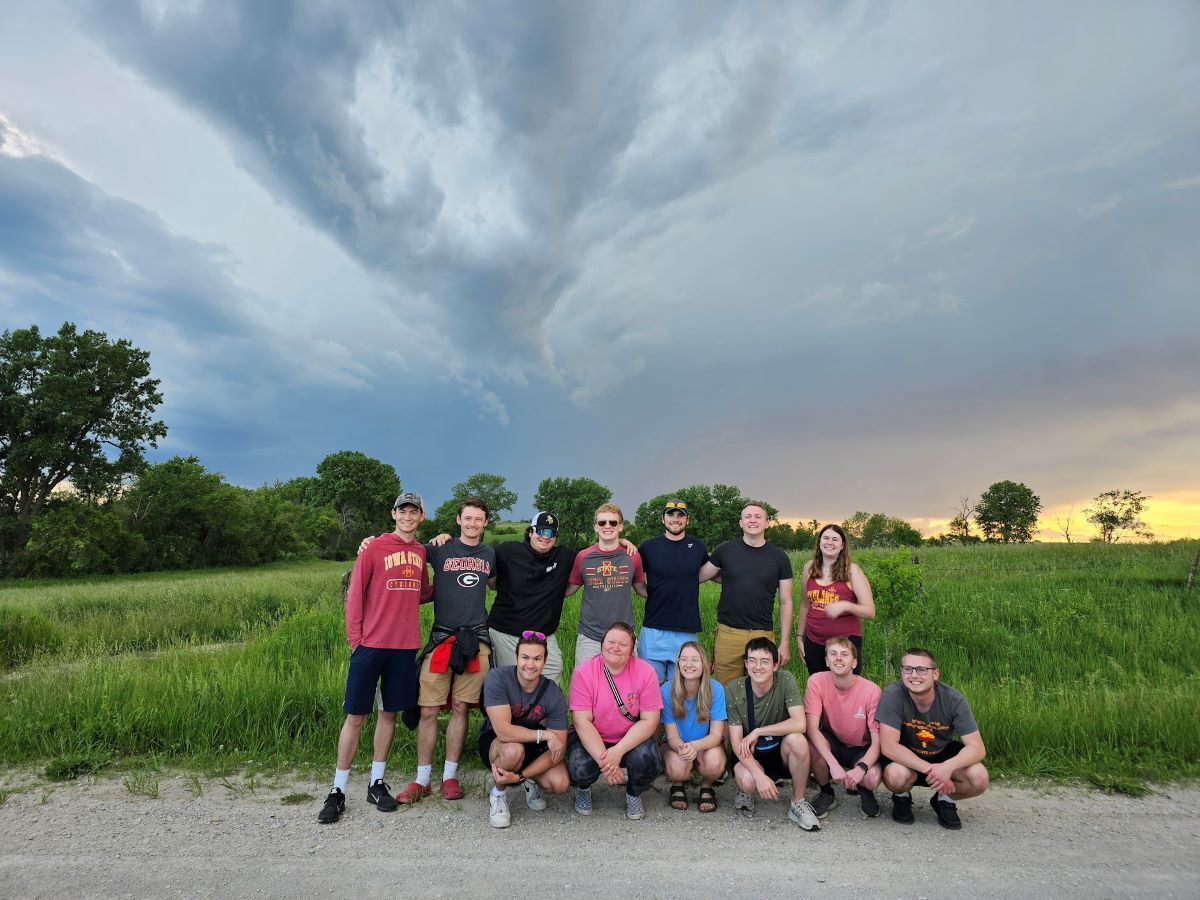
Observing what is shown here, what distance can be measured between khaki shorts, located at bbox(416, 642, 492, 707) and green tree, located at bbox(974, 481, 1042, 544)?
8051cm

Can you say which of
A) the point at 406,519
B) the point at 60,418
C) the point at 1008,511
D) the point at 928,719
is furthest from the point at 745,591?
the point at 1008,511

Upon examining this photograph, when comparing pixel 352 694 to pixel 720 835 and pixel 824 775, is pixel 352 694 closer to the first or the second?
pixel 720 835

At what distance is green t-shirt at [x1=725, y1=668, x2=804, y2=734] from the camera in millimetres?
5359

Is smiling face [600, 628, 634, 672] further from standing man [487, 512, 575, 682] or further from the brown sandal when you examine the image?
the brown sandal

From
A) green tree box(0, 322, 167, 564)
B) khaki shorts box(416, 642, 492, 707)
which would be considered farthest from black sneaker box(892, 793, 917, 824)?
green tree box(0, 322, 167, 564)

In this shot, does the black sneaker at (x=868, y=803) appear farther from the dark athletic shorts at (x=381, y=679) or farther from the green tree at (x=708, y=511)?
the green tree at (x=708, y=511)

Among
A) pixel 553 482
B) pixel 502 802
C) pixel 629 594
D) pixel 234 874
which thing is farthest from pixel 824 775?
pixel 553 482

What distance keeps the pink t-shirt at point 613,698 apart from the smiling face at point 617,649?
0.10 m

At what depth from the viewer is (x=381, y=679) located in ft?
18.2

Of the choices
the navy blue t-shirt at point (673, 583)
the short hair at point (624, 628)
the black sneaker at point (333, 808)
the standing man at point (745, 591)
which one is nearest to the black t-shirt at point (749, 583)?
the standing man at point (745, 591)

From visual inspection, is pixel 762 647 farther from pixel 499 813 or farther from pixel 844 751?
pixel 499 813

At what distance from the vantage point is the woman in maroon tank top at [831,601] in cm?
614

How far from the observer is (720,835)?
15.5 feet

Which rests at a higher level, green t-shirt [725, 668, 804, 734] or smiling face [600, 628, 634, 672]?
smiling face [600, 628, 634, 672]
